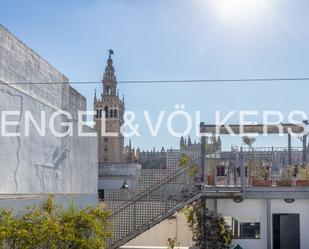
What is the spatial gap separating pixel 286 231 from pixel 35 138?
7.78 meters

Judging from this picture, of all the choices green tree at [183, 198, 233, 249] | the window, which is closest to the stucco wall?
green tree at [183, 198, 233, 249]

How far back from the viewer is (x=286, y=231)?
579 inches

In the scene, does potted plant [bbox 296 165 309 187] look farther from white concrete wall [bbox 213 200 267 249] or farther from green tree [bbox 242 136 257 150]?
green tree [bbox 242 136 257 150]

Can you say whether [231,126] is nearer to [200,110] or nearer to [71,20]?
[200,110]

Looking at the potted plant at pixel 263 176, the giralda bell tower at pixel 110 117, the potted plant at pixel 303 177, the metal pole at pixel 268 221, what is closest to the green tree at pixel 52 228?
the potted plant at pixel 263 176

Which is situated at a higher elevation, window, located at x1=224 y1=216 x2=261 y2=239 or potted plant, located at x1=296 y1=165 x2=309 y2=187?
potted plant, located at x1=296 y1=165 x2=309 y2=187

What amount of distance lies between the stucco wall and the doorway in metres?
6.24

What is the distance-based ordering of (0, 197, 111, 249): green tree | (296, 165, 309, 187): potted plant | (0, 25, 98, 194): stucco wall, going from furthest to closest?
(296, 165, 309, 187): potted plant < (0, 25, 98, 194): stucco wall < (0, 197, 111, 249): green tree

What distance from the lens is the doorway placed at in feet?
47.4

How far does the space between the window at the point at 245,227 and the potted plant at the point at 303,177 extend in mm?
1604

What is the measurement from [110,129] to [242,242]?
81929 mm

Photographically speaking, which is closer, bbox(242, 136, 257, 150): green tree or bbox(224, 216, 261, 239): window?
bbox(224, 216, 261, 239): window

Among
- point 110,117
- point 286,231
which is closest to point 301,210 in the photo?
point 286,231

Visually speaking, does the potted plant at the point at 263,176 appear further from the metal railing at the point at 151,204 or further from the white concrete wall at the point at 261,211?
the metal railing at the point at 151,204
